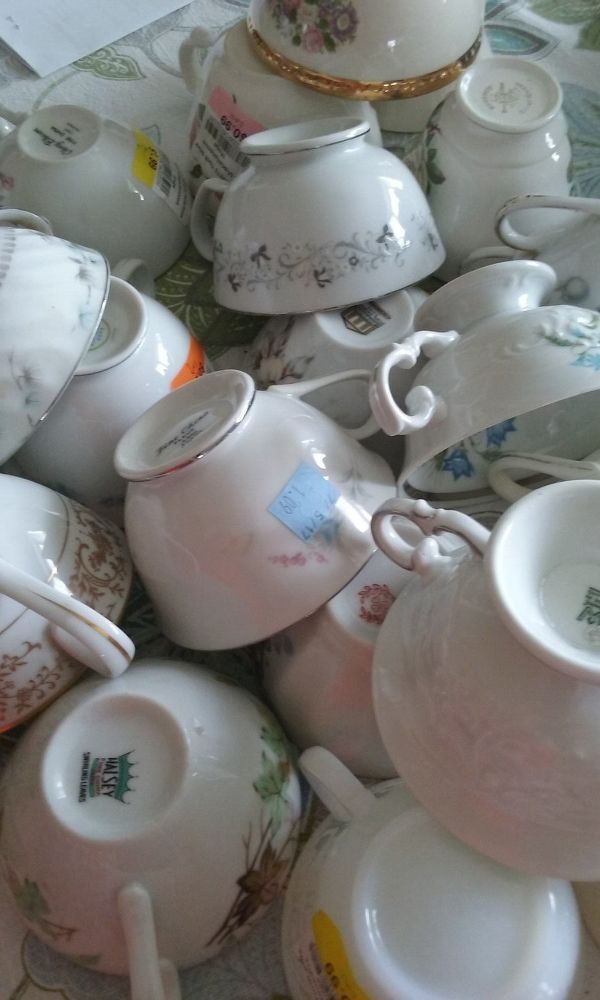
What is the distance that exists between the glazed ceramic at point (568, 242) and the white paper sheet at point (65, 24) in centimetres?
59

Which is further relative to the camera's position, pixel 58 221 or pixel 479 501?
pixel 58 221

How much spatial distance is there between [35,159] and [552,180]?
423 millimetres

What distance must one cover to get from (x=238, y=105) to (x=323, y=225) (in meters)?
0.19

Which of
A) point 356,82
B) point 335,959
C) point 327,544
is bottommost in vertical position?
point 335,959

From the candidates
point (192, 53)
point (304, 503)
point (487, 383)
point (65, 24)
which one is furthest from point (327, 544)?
point (65, 24)

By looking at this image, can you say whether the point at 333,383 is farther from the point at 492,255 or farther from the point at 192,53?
the point at 192,53

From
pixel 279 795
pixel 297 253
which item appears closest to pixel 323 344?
pixel 297 253

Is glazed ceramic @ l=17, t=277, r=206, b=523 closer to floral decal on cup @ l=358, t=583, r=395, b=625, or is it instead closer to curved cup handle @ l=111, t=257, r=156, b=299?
curved cup handle @ l=111, t=257, r=156, b=299

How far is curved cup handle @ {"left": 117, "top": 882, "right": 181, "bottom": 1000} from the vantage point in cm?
46

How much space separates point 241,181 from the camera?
67 centimetres

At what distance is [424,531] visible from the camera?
474 millimetres

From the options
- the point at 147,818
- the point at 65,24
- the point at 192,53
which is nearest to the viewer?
the point at 147,818

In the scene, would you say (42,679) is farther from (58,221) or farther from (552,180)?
(552,180)

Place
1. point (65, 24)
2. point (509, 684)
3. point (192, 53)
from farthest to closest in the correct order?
1. point (65, 24)
2. point (192, 53)
3. point (509, 684)
